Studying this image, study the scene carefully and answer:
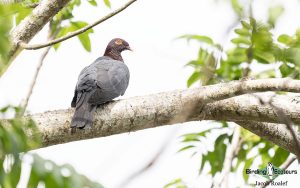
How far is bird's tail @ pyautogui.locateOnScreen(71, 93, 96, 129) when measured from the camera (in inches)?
130

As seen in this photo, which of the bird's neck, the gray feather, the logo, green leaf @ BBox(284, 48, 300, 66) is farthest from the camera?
the bird's neck

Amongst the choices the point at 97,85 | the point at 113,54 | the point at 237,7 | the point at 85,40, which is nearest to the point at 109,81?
the point at 97,85

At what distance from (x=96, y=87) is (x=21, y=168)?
2.78 meters

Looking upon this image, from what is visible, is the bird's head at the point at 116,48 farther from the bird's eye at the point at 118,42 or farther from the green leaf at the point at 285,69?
the green leaf at the point at 285,69

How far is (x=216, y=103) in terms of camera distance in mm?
3566

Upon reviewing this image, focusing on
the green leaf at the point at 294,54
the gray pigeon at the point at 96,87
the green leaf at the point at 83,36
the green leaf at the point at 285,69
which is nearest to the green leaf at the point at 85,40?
the green leaf at the point at 83,36

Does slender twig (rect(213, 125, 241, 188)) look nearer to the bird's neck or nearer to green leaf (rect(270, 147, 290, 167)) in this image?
green leaf (rect(270, 147, 290, 167))

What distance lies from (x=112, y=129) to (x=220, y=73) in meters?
1.22

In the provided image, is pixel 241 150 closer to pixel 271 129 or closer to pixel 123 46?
pixel 271 129

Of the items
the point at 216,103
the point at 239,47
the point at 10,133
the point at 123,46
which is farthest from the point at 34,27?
the point at 123,46

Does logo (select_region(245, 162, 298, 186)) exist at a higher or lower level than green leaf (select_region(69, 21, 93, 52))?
lower

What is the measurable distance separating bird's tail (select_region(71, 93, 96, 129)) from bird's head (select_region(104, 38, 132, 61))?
7.23 feet

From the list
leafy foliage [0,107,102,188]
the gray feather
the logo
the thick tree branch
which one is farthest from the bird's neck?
leafy foliage [0,107,102,188]

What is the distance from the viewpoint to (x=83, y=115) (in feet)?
11.1
